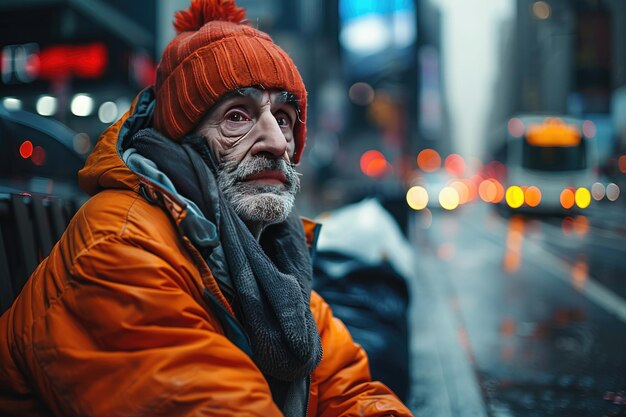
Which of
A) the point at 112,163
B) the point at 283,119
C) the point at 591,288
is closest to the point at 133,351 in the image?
the point at 112,163

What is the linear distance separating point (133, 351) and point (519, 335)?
4.39 m

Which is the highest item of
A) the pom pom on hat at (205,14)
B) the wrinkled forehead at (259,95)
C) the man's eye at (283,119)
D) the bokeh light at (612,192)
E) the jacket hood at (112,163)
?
the pom pom on hat at (205,14)

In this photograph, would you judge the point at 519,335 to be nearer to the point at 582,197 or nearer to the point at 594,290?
the point at 594,290

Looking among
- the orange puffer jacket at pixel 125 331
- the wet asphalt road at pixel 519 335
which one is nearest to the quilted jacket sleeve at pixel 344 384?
the orange puffer jacket at pixel 125 331

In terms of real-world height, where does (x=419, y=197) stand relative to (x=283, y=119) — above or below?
below

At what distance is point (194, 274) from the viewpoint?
1.65 m

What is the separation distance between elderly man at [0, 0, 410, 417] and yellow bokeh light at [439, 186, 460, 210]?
95.9 feet

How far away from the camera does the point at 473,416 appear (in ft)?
11.0

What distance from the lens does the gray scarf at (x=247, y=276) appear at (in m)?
1.70

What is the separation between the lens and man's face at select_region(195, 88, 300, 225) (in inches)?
77.2

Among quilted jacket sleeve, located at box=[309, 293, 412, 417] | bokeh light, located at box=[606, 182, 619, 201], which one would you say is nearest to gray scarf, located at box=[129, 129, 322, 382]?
quilted jacket sleeve, located at box=[309, 293, 412, 417]

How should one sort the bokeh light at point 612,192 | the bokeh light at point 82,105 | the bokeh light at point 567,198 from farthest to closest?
the bokeh light at point 612,192 < the bokeh light at point 567,198 < the bokeh light at point 82,105

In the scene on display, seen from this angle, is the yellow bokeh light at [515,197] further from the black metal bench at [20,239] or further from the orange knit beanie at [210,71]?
the orange knit beanie at [210,71]

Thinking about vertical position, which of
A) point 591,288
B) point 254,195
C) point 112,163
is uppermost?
point 112,163
